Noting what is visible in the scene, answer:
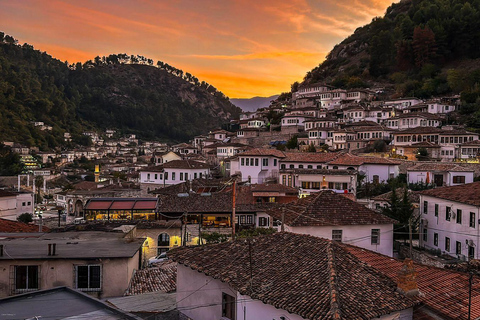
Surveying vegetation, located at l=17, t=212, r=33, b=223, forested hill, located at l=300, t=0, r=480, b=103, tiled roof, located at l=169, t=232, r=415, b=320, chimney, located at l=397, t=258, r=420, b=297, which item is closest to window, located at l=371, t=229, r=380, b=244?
tiled roof, located at l=169, t=232, r=415, b=320

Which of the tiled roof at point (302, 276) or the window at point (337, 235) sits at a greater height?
the tiled roof at point (302, 276)

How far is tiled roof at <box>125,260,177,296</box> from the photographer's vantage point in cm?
1323

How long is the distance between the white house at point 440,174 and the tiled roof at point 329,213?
73.4ft

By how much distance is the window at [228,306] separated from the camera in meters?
9.56

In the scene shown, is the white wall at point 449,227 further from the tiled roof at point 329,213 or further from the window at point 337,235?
the window at point 337,235

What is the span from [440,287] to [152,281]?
369 inches

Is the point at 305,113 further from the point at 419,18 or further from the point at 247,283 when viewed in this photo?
the point at 247,283

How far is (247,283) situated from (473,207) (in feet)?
54.2

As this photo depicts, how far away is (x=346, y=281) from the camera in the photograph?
839 cm

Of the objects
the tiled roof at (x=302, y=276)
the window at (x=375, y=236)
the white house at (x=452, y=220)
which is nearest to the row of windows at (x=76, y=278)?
the tiled roof at (x=302, y=276)

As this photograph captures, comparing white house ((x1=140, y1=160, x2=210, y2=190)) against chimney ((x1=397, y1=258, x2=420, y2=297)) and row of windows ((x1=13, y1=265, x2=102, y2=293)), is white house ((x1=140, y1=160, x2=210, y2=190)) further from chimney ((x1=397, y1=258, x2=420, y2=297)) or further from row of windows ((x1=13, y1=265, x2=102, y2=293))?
chimney ((x1=397, y1=258, x2=420, y2=297))

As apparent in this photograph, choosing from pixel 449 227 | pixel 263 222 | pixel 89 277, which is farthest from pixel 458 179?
pixel 89 277

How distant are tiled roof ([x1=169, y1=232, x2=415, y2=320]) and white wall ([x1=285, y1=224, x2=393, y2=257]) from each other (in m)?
5.33

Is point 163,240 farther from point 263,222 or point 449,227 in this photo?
point 449,227
